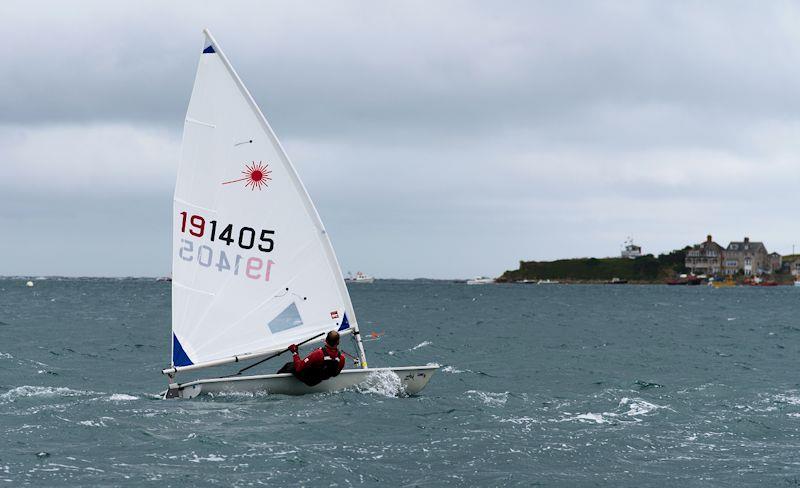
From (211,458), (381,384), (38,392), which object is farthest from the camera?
(38,392)

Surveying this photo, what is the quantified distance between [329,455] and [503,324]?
42.7m

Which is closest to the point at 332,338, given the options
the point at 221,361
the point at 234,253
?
the point at 221,361

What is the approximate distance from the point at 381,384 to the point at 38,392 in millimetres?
Result: 8609

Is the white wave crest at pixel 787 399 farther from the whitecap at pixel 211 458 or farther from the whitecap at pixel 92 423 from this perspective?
the whitecap at pixel 92 423

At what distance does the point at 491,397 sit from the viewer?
72.2 feet

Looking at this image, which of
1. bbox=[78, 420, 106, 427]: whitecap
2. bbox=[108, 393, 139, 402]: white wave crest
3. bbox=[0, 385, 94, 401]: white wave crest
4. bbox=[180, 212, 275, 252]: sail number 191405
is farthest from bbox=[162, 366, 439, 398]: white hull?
bbox=[0, 385, 94, 401]: white wave crest

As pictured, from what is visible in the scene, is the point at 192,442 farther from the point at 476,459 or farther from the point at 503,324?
the point at 503,324

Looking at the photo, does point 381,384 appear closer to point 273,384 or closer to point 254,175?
point 273,384

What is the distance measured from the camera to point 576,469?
47.8ft

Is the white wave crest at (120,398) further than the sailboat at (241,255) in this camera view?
Yes

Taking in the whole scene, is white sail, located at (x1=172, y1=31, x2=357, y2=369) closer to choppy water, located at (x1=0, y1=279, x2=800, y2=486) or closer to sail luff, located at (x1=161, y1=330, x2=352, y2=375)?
sail luff, located at (x1=161, y1=330, x2=352, y2=375)

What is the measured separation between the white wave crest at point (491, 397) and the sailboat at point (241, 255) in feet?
8.76

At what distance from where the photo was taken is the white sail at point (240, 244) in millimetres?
19234

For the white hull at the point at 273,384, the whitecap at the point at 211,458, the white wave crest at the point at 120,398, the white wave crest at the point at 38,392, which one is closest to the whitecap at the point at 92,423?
the white hull at the point at 273,384
